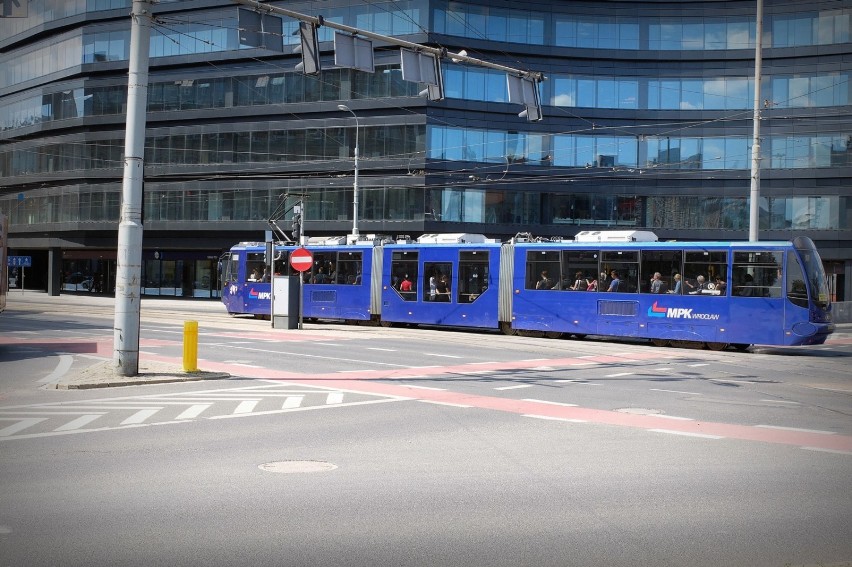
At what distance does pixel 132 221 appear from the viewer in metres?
16.2

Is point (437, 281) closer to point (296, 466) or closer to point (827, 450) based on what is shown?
point (827, 450)

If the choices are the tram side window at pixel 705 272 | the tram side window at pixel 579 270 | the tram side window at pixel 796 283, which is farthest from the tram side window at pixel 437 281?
the tram side window at pixel 796 283

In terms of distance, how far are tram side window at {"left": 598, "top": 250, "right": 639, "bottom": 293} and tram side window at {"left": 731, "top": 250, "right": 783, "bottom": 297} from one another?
3.14 m

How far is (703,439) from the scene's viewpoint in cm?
1102

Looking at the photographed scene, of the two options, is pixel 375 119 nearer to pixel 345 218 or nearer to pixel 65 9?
pixel 345 218

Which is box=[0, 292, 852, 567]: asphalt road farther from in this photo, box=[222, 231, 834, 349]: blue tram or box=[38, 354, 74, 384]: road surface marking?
box=[222, 231, 834, 349]: blue tram

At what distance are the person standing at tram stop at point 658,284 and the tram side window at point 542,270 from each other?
3.45m

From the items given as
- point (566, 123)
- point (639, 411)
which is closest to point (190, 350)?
point (639, 411)

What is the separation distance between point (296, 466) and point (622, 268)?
69.5 feet

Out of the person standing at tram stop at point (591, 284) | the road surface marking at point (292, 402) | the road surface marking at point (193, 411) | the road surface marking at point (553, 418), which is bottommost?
the road surface marking at point (193, 411)

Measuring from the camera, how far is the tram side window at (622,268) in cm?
2852

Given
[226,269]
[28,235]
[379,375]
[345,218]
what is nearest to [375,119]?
[345,218]

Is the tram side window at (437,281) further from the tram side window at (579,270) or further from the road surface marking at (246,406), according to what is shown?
the road surface marking at (246,406)

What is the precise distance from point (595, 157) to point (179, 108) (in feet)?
89.9
